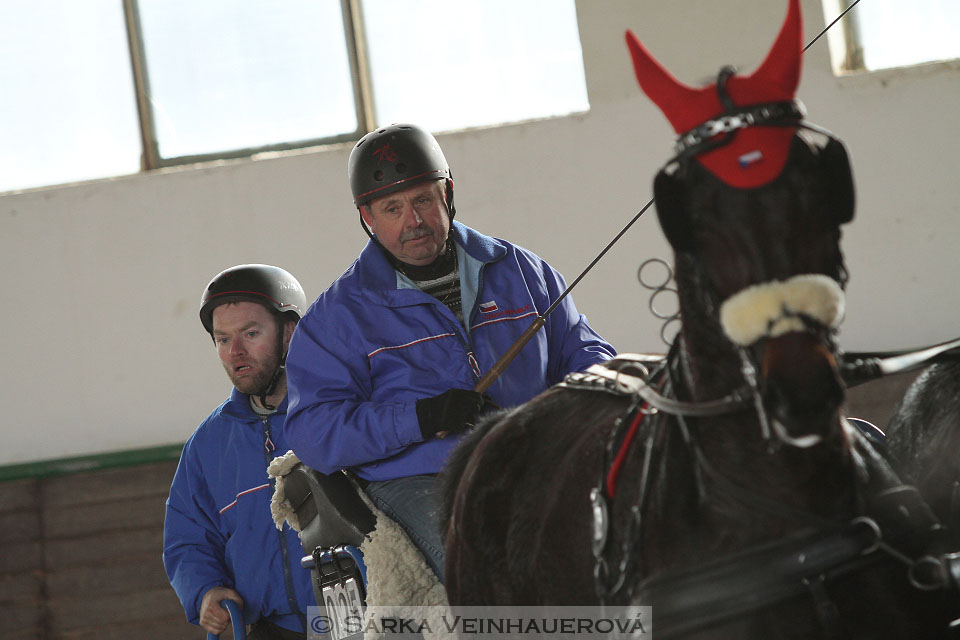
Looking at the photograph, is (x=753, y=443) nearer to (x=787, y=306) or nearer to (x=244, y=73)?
(x=787, y=306)

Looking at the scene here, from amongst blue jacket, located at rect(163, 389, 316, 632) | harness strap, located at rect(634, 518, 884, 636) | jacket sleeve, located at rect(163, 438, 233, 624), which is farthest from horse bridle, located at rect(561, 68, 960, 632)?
jacket sleeve, located at rect(163, 438, 233, 624)

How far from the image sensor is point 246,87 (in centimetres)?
496

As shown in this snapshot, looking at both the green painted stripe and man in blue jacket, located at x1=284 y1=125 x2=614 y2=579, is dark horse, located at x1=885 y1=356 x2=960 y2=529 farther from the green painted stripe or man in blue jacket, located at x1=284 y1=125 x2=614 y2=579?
the green painted stripe

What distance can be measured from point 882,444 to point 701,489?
0.51 m

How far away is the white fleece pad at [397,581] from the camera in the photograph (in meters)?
2.36

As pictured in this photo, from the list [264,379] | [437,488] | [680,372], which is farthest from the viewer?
[264,379]

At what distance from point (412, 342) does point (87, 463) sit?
289 centimetres

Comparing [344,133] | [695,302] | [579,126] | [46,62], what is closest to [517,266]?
[695,302]

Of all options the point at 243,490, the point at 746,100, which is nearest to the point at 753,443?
the point at 746,100

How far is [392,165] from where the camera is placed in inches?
103

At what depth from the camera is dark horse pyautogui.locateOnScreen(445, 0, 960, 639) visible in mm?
1257

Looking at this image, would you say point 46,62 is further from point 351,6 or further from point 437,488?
point 437,488

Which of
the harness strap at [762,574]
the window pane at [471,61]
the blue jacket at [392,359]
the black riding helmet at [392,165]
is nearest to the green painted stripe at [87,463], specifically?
the window pane at [471,61]

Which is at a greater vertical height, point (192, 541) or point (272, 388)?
point (272, 388)
